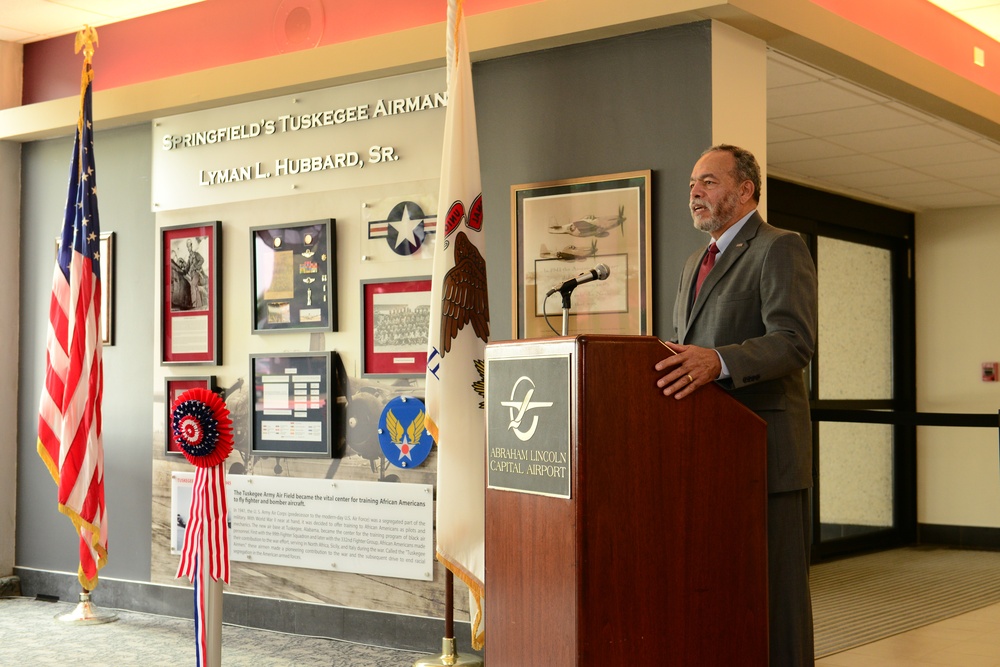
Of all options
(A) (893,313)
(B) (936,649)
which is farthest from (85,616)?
(A) (893,313)

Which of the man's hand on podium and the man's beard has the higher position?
the man's beard

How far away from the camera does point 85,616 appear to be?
5.25 meters

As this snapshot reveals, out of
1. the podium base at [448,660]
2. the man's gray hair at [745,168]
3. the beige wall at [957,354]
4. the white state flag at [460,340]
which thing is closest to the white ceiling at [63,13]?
the white state flag at [460,340]

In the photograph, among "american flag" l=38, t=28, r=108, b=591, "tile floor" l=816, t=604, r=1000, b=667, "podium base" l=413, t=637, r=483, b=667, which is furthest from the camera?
"american flag" l=38, t=28, r=108, b=591

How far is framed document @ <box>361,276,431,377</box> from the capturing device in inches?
182

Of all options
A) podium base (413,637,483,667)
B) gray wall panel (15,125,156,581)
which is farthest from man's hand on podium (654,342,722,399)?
gray wall panel (15,125,156,581)

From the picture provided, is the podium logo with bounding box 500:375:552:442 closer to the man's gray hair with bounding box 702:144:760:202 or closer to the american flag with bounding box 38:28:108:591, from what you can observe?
the man's gray hair with bounding box 702:144:760:202

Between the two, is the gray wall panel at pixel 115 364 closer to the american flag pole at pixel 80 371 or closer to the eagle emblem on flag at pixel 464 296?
the american flag pole at pixel 80 371

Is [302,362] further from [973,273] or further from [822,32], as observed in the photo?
[973,273]

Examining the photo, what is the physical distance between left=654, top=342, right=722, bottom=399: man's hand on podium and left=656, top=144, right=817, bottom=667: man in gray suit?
0.11 m

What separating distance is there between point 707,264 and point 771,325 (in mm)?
374

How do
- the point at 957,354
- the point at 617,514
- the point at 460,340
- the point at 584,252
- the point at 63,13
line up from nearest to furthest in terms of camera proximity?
the point at 617,514 < the point at 460,340 < the point at 584,252 < the point at 63,13 < the point at 957,354

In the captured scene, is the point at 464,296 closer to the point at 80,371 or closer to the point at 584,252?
the point at 584,252

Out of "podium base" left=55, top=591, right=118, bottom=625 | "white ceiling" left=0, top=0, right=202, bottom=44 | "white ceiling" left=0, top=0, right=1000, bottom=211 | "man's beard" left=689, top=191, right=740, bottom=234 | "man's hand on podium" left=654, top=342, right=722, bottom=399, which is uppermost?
"white ceiling" left=0, top=0, right=202, bottom=44
